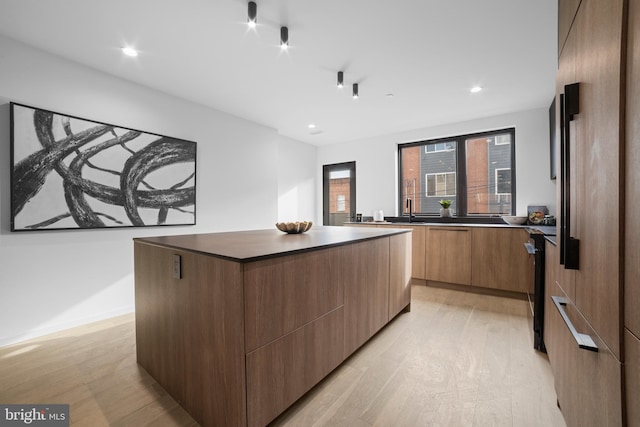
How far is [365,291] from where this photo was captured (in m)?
2.02

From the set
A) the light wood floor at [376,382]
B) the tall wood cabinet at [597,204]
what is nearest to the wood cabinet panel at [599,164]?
the tall wood cabinet at [597,204]

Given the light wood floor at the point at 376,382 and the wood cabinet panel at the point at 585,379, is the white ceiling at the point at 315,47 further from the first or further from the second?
the light wood floor at the point at 376,382

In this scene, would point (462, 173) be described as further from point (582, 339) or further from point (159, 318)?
point (159, 318)

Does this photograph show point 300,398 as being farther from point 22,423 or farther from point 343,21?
point 343,21

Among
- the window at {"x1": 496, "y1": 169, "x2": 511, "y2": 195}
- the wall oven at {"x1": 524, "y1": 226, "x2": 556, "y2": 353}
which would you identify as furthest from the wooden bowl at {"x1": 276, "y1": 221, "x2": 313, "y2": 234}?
the window at {"x1": 496, "y1": 169, "x2": 511, "y2": 195}

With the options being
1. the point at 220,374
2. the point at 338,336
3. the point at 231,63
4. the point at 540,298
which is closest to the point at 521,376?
the point at 540,298

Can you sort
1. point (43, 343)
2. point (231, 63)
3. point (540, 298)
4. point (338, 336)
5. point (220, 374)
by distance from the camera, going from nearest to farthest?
point (220, 374), point (338, 336), point (540, 298), point (43, 343), point (231, 63)

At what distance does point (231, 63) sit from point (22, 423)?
2.91m

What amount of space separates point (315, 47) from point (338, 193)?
367cm

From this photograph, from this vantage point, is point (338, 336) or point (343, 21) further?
point (343, 21)

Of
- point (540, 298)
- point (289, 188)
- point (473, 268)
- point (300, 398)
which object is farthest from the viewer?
point (289, 188)

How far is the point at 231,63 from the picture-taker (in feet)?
8.64

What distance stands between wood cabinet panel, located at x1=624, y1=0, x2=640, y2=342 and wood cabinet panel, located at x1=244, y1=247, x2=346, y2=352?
112cm

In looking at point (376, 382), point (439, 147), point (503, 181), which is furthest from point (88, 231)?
point (503, 181)
